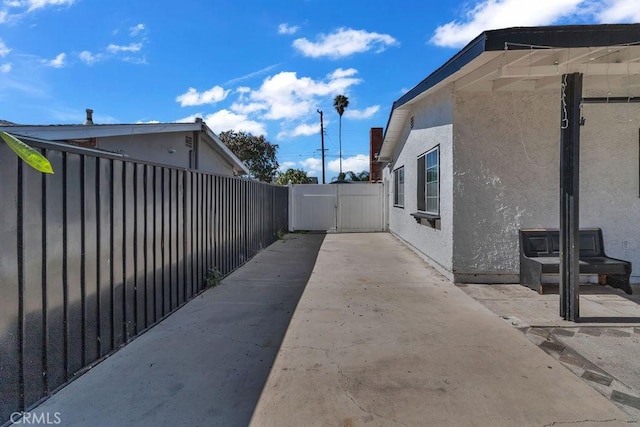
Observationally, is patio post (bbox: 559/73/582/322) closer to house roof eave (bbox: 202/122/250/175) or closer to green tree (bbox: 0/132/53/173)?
green tree (bbox: 0/132/53/173)

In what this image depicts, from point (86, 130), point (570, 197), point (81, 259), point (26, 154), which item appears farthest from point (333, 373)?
point (86, 130)

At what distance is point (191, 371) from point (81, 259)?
1.32 meters

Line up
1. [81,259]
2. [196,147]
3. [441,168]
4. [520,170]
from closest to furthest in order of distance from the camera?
[81,259], [520,170], [441,168], [196,147]

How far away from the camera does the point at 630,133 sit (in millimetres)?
5809

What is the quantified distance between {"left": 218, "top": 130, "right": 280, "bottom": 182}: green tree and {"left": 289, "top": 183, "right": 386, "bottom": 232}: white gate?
14461 mm

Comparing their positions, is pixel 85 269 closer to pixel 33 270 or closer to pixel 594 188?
pixel 33 270

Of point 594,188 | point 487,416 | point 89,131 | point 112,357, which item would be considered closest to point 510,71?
point 594,188

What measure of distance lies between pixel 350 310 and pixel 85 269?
3.06m

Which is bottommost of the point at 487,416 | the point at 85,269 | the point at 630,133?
the point at 487,416

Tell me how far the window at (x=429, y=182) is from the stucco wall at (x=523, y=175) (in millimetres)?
962

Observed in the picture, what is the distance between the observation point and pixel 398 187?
39.7 feet

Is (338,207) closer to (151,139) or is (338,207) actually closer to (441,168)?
(151,139)

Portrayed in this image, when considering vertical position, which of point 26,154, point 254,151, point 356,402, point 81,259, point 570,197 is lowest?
point 356,402

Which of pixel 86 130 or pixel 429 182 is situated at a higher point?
pixel 86 130
